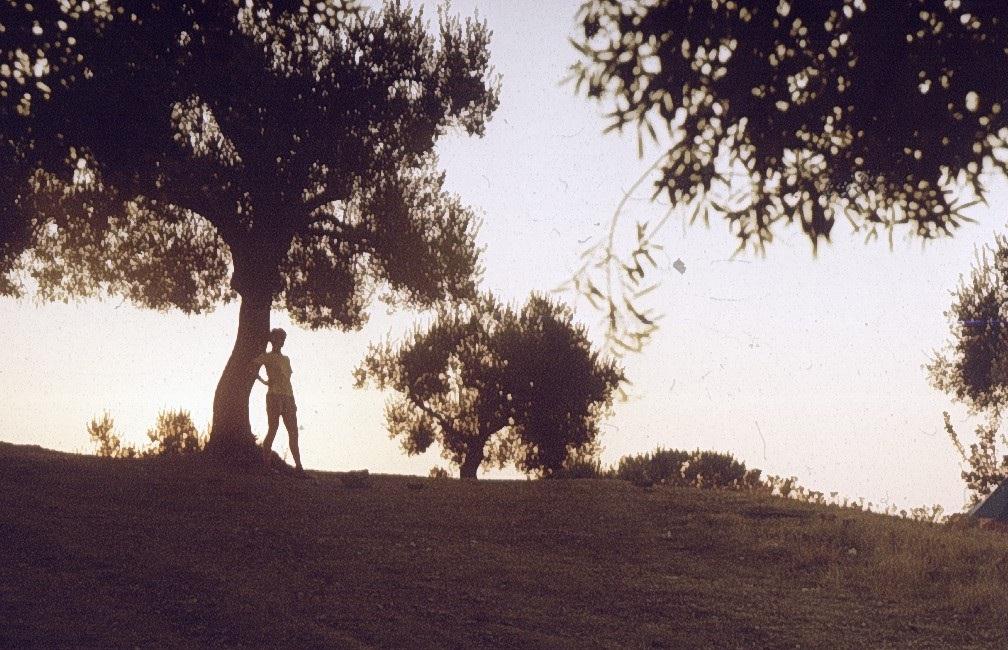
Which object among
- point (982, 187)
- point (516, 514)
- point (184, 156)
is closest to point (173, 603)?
point (516, 514)

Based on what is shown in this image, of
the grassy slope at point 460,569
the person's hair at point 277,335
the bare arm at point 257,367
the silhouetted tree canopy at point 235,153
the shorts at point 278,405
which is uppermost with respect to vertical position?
the silhouetted tree canopy at point 235,153

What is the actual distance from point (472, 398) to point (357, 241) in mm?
12577

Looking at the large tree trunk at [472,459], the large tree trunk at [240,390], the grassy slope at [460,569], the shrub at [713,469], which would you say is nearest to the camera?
the grassy slope at [460,569]

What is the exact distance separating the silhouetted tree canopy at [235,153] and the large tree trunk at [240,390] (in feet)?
0.17

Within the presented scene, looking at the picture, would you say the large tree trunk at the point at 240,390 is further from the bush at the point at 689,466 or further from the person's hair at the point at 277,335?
the bush at the point at 689,466

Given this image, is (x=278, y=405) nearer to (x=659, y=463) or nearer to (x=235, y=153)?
(x=235, y=153)

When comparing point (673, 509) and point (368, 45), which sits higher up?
point (368, 45)

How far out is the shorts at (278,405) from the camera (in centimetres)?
1858

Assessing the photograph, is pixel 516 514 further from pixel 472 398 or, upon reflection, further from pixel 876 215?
pixel 472 398

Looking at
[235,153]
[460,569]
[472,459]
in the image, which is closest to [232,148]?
[235,153]

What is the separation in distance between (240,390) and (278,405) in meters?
3.46

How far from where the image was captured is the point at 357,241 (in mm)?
22828

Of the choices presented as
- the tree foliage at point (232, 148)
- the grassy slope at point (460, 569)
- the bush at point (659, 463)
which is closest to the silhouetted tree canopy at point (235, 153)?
the tree foliage at point (232, 148)

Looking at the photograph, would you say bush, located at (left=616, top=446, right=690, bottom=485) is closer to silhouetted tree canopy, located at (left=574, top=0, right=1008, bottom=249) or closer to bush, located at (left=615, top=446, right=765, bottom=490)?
bush, located at (left=615, top=446, right=765, bottom=490)
